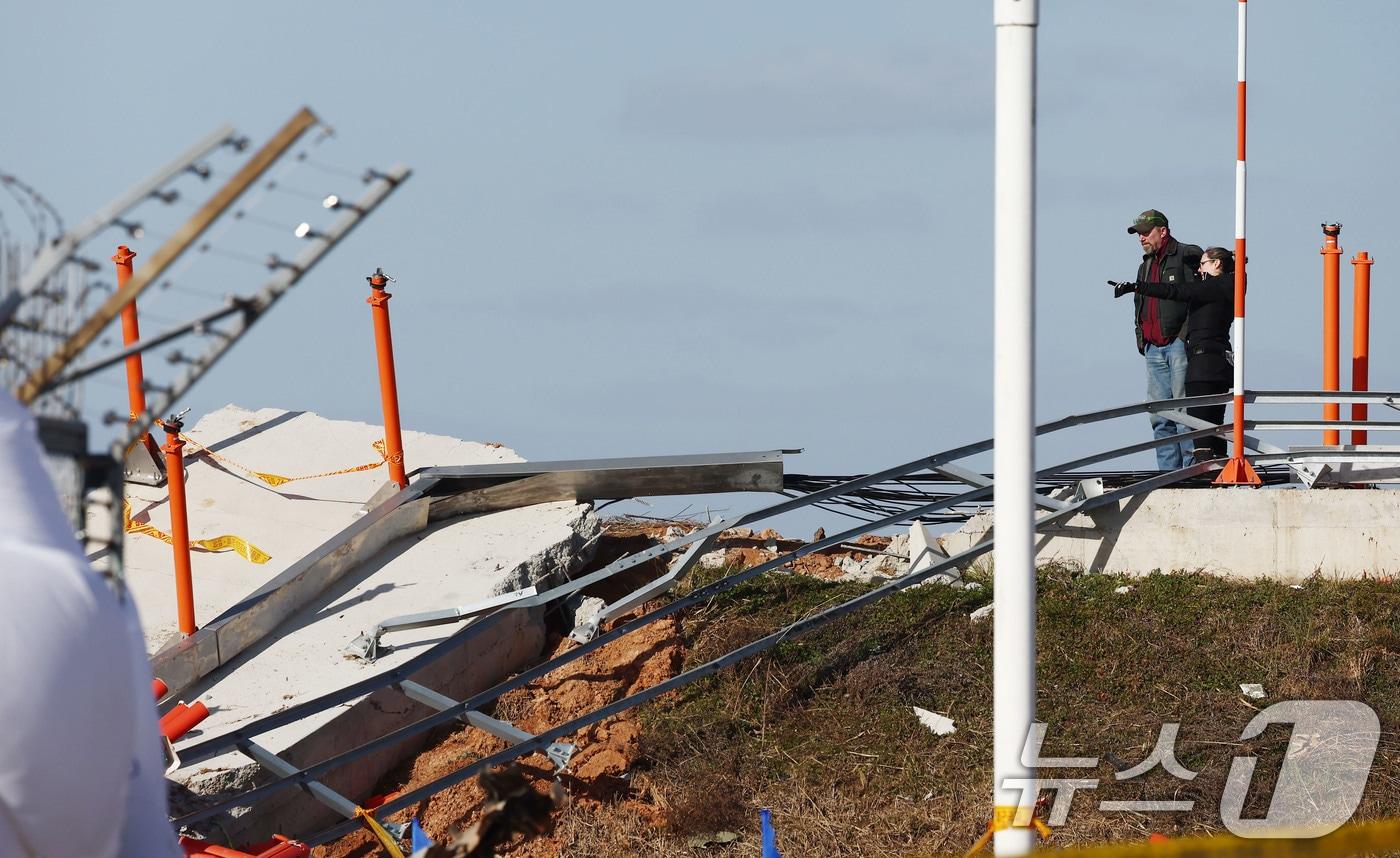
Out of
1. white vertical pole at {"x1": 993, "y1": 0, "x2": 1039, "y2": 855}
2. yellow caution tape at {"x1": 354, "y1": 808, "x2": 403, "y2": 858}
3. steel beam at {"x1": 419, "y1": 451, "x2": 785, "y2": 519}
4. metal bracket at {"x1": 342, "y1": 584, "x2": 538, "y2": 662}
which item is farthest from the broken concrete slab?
white vertical pole at {"x1": 993, "y1": 0, "x2": 1039, "y2": 855}

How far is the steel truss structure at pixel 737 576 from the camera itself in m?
8.30

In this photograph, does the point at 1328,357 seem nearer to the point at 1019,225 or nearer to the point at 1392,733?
the point at 1392,733

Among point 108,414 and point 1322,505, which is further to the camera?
point 1322,505

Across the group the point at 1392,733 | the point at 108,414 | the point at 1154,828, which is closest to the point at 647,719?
the point at 1154,828

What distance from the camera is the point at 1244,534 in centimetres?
1043

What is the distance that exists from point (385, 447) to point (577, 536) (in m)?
1.71

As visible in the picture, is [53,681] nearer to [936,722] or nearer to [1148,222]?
[936,722]

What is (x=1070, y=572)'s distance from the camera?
10750mm

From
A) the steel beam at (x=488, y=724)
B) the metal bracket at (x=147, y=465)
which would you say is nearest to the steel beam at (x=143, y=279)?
the steel beam at (x=488, y=724)

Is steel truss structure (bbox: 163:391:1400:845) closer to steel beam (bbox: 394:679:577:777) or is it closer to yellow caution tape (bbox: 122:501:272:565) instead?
steel beam (bbox: 394:679:577:777)

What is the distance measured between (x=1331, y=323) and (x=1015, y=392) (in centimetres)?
804

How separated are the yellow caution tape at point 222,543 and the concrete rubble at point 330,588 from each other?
0.06 metres

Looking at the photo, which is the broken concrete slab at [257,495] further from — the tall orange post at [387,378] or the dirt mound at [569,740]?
the dirt mound at [569,740]

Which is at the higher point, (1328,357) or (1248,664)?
(1328,357)
